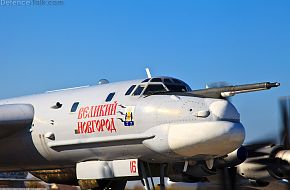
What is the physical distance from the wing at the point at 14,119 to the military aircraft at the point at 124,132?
0.03 meters

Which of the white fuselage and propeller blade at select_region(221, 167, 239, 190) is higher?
the white fuselage

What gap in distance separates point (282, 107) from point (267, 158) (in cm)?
159

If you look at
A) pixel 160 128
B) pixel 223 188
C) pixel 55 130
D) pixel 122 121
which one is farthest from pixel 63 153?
pixel 223 188

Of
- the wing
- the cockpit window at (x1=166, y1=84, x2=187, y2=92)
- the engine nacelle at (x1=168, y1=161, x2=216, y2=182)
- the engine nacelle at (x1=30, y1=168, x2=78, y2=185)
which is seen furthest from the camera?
the engine nacelle at (x1=30, y1=168, x2=78, y2=185)

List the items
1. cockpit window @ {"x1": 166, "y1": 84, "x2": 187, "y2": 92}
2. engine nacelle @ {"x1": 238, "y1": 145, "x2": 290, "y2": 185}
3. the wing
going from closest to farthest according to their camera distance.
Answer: cockpit window @ {"x1": 166, "y1": 84, "x2": 187, "y2": 92}, the wing, engine nacelle @ {"x1": 238, "y1": 145, "x2": 290, "y2": 185}

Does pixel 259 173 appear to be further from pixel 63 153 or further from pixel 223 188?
pixel 63 153

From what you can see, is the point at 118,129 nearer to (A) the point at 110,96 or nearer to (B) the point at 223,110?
(A) the point at 110,96

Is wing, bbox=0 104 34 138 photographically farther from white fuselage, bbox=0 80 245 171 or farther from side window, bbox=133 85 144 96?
side window, bbox=133 85 144 96

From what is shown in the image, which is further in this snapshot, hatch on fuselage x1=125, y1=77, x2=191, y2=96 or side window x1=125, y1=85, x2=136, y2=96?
side window x1=125, y1=85, x2=136, y2=96

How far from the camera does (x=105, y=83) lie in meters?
17.3

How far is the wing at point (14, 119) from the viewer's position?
16.6m

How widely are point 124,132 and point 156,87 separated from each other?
1.48 meters

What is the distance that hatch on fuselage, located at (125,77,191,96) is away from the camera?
14984 millimetres

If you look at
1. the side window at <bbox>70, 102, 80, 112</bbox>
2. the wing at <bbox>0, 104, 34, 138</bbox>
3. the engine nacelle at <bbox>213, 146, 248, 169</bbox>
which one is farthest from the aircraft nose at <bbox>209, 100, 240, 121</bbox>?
the wing at <bbox>0, 104, 34, 138</bbox>
